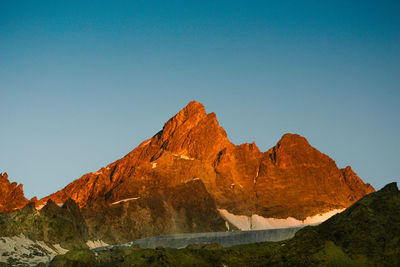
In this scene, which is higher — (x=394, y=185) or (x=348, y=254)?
(x=394, y=185)

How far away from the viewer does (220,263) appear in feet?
409

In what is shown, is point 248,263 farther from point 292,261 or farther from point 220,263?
point 292,261

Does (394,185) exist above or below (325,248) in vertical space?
above

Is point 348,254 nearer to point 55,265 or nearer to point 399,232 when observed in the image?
point 399,232

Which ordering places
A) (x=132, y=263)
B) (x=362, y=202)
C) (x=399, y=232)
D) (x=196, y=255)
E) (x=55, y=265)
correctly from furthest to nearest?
(x=55, y=265)
(x=196, y=255)
(x=132, y=263)
(x=362, y=202)
(x=399, y=232)

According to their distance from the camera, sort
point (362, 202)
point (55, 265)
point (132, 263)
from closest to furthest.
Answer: point (362, 202) → point (132, 263) → point (55, 265)

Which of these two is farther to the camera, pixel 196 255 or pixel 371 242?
pixel 196 255

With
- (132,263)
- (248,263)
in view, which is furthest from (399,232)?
(248,263)

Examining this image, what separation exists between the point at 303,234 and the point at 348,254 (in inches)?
205

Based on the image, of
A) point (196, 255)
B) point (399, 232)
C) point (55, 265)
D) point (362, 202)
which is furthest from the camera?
point (55, 265)

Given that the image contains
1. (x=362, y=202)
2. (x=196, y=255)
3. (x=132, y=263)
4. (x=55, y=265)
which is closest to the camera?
(x=362, y=202)

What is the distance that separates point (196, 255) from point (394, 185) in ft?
219

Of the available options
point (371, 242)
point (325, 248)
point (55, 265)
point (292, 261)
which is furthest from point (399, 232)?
point (55, 265)

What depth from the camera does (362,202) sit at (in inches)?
2435
